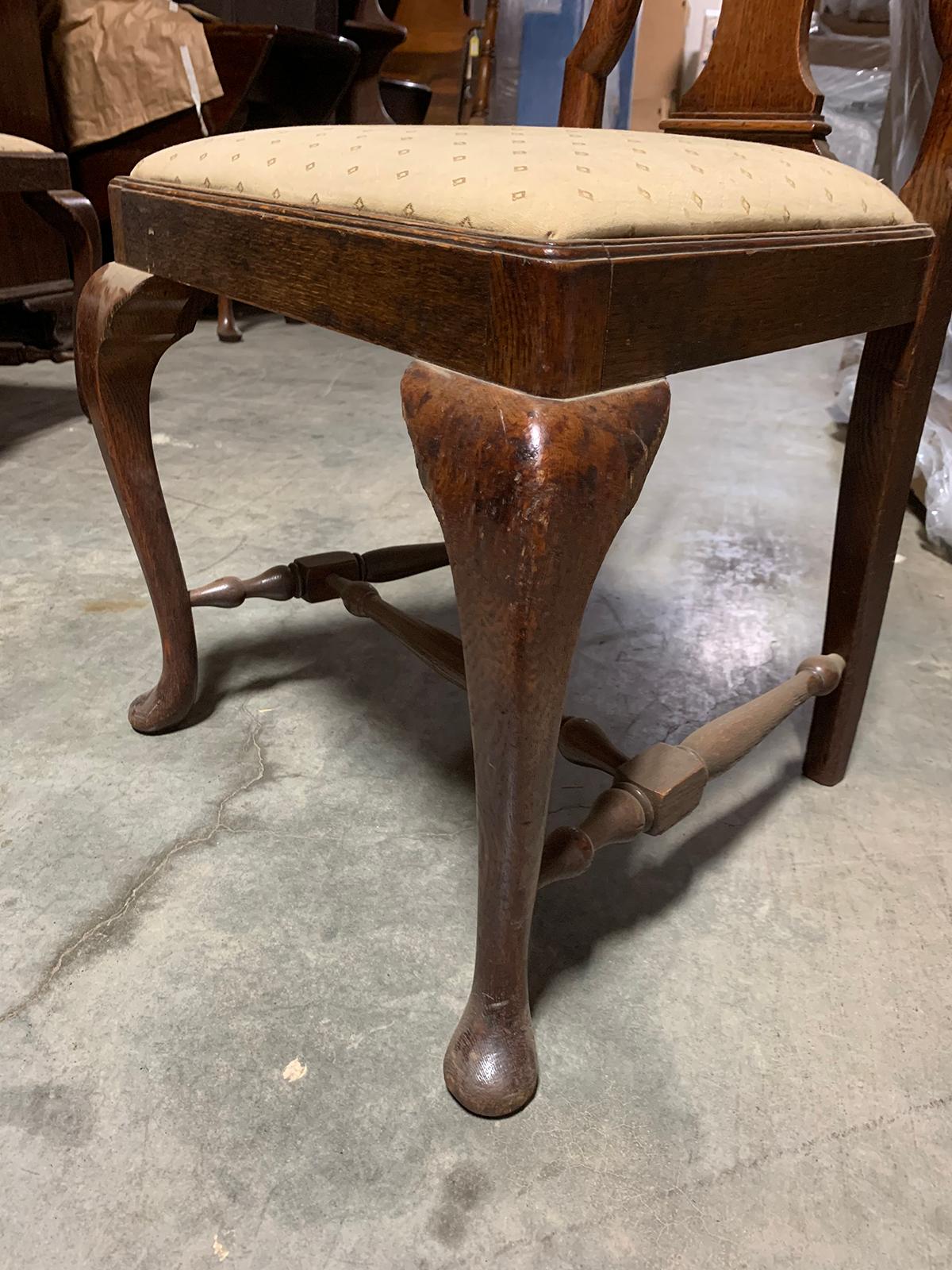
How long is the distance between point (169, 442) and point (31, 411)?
450 millimetres

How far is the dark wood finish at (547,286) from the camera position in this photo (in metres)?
0.48

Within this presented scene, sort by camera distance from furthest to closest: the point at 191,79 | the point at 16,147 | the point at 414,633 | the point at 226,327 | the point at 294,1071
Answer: the point at 226,327
the point at 191,79
the point at 16,147
the point at 414,633
the point at 294,1071

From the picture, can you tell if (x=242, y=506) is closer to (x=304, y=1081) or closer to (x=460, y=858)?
(x=460, y=858)

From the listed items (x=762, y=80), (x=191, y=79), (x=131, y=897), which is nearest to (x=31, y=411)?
(x=191, y=79)

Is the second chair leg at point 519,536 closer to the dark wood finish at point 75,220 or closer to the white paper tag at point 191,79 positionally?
the dark wood finish at point 75,220

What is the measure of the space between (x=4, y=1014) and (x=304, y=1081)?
0.24m

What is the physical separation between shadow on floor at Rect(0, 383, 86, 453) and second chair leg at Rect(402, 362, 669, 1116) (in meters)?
1.74

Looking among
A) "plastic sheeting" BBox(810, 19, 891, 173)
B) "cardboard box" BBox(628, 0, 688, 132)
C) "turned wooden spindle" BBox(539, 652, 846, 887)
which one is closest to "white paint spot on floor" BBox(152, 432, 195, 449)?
"turned wooden spindle" BBox(539, 652, 846, 887)

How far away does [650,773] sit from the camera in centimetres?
73

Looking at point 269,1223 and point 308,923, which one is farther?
point 308,923

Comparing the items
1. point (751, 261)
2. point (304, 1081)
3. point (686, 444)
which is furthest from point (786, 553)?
point (304, 1081)

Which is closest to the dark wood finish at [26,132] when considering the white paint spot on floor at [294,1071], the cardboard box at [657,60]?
the white paint spot on floor at [294,1071]

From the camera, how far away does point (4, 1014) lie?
0.72 meters

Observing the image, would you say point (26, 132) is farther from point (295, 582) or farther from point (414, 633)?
point (414, 633)
